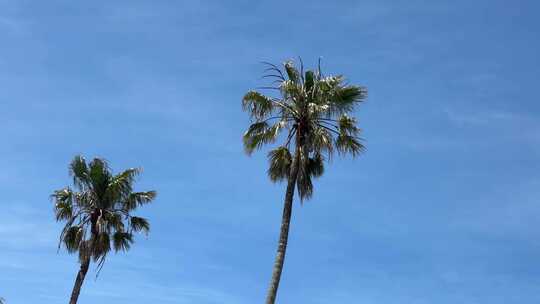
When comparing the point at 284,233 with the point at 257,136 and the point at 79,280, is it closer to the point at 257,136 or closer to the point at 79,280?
the point at 257,136

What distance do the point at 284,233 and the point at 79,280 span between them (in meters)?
13.5

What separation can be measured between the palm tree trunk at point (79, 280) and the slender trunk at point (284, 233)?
42.7 ft

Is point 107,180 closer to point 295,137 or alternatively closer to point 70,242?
point 70,242

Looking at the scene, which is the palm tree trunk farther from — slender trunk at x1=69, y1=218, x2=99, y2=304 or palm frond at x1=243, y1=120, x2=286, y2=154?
palm frond at x1=243, y1=120, x2=286, y2=154

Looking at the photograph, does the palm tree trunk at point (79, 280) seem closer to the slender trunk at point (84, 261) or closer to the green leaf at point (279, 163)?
the slender trunk at point (84, 261)

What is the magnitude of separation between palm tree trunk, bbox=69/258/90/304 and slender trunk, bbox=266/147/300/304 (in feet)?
42.7

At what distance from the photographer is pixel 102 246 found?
39.7 m

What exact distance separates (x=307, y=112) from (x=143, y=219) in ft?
44.8

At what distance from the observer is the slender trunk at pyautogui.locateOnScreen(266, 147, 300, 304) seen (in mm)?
28453

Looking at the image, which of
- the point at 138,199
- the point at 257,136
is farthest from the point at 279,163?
the point at 138,199

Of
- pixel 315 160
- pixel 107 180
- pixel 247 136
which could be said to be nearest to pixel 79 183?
pixel 107 180

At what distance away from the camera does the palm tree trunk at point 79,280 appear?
38281mm

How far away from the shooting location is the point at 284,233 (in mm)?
29672

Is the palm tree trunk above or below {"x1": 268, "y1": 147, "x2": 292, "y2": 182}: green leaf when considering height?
below
